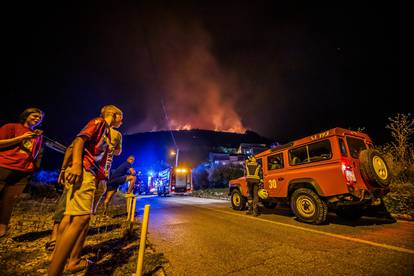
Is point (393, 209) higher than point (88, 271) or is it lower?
higher

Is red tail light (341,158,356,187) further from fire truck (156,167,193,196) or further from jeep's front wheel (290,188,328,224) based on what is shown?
fire truck (156,167,193,196)

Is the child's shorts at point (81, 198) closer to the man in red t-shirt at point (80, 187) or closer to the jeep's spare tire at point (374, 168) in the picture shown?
the man in red t-shirt at point (80, 187)

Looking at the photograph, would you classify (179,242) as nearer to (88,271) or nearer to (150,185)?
A: (88,271)

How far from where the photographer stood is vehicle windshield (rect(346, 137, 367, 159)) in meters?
5.05

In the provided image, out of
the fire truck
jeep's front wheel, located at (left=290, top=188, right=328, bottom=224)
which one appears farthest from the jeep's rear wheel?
the fire truck

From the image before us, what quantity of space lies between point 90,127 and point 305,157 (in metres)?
5.48

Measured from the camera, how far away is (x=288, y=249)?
3.21m

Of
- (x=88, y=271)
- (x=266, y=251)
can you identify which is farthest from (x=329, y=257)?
(x=88, y=271)

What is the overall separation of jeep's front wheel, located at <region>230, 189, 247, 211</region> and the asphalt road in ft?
9.92

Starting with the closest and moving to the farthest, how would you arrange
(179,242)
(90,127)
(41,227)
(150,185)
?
(90,127)
(179,242)
(41,227)
(150,185)

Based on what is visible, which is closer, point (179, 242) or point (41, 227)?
point (179, 242)

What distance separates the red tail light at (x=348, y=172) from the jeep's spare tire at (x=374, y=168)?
337 mm

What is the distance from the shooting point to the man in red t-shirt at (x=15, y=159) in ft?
9.56

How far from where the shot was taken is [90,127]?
2.41 m
